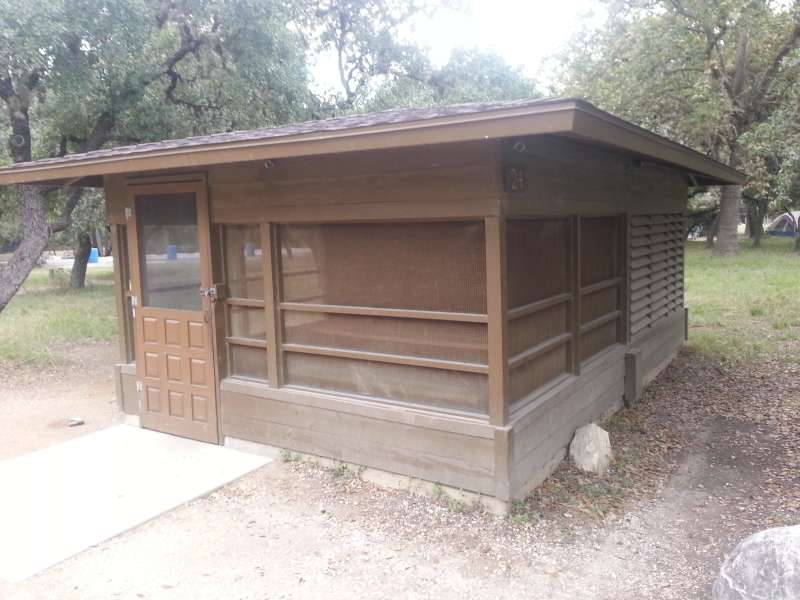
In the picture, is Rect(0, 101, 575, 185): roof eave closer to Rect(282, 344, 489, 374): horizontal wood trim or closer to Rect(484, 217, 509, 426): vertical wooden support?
Rect(484, 217, 509, 426): vertical wooden support

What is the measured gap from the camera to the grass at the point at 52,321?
10.1m

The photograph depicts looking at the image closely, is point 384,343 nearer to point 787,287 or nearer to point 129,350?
point 129,350

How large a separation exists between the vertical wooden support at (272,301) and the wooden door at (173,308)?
1.78 ft

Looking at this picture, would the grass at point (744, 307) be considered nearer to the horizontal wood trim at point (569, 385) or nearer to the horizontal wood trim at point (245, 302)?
the horizontal wood trim at point (569, 385)

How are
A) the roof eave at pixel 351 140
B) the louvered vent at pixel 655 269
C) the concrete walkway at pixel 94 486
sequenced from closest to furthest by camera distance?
the roof eave at pixel 351 140 < the concrete walkway at pixel 94 486 < the louvered vent at pixel 655 269

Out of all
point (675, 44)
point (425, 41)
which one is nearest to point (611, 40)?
point (675, 44)

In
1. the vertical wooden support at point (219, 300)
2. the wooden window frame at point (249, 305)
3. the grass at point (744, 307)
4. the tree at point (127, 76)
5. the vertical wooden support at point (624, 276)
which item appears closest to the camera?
the wooden window frame at point (249, 305)

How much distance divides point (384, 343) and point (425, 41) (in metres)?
15.8

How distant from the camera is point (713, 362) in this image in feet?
28.2

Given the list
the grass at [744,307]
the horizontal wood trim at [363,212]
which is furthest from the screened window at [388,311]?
the grass at [744,307]

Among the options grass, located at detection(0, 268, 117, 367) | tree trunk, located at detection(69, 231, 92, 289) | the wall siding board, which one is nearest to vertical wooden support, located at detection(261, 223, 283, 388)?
the wall siding board

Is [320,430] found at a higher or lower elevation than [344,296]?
lower

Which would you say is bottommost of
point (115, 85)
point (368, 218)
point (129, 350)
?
point (129, 350)

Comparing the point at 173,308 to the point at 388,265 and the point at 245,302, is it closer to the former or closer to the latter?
the point at 245,302
